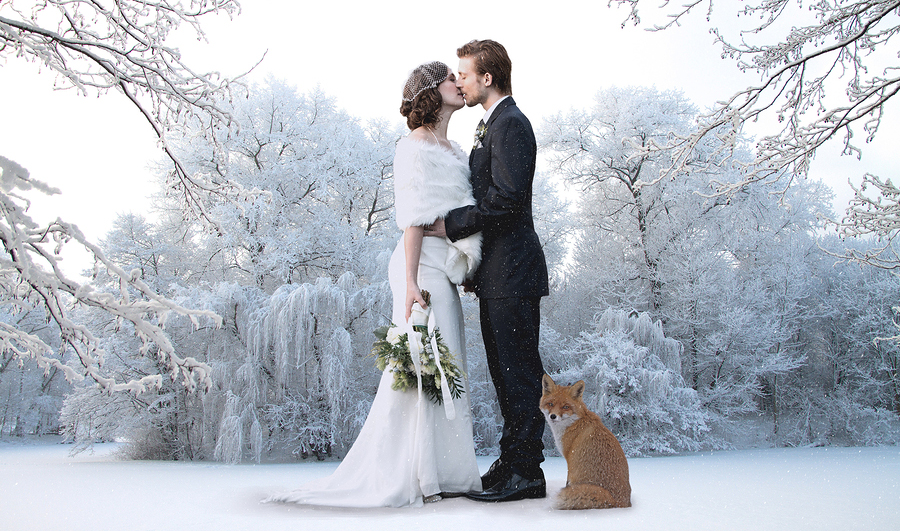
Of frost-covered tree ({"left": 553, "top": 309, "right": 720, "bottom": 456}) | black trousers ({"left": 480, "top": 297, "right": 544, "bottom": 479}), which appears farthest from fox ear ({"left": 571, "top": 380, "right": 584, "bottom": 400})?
frost-covered tree ({"left": 553, "top": 309, "right": 720, "bottom": 456})

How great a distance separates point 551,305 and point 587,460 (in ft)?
26.2

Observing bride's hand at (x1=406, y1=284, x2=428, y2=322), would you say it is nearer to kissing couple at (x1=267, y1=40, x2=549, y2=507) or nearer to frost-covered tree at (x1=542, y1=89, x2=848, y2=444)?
kissing couple at (x1=267, y1=40, x2=549, y2=507)

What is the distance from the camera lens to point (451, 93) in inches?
Answer: 109

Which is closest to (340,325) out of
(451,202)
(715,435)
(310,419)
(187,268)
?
(310,419)

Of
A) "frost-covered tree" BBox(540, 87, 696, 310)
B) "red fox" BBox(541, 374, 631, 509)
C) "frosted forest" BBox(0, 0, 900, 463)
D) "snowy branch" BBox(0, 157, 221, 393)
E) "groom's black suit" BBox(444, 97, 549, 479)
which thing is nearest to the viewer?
"snowy branch" BBox(0, 157, 221, 393)

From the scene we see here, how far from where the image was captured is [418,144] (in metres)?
2.64

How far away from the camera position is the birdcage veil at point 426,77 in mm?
2719

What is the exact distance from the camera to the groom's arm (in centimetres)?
249

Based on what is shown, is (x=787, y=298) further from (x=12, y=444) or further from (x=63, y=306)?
(x=12, y=444)

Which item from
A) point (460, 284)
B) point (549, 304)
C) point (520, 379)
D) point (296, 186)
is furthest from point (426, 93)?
point (549, 304)

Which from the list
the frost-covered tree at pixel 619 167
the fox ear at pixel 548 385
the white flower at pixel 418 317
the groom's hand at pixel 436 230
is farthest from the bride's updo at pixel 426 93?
the frost-covered tree at pixel 619 167

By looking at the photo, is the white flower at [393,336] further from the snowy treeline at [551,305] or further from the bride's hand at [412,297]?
the snowy treeline at [551,305]

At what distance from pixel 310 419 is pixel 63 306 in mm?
5136

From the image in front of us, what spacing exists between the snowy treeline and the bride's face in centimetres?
277
